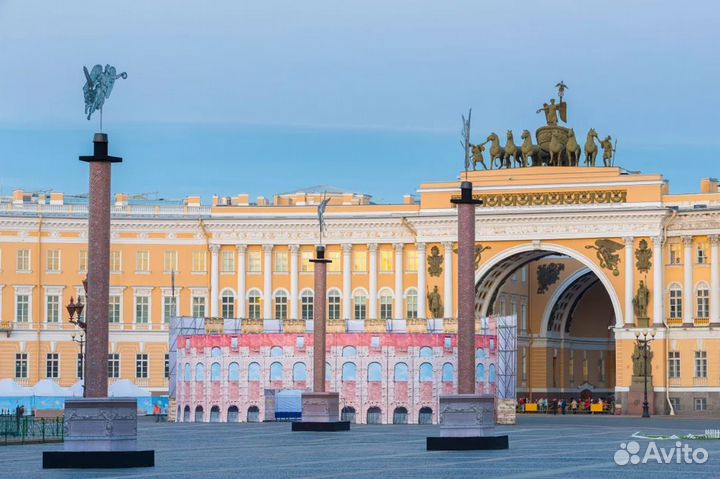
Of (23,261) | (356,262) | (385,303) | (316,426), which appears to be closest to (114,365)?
(23,261)

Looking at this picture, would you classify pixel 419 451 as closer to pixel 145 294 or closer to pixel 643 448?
pixel 643 448

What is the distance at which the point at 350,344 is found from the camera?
79.0 meters

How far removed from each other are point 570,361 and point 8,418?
5617 cm

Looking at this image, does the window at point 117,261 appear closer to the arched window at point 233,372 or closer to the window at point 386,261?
the window at point 386,261

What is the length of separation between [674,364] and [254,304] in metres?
25.5

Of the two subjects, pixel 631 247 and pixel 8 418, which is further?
pixel 631 247

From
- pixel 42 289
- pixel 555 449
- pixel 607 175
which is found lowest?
pixel 555 449

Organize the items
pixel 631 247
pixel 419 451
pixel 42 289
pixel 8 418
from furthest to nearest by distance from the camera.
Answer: pixel 42 289 → pixel 631 247 → pixel 8 418 → pixel 419 451

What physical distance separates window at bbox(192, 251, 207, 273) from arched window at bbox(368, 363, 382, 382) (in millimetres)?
27799

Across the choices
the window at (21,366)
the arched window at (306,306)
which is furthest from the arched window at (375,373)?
the window at (21,366)

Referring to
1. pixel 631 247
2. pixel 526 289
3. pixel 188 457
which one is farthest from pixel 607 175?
pixel 188 457

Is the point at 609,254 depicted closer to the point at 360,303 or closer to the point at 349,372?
the point at 360,303

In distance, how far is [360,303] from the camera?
4028 inches

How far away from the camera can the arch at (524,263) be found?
9556 centimetres
